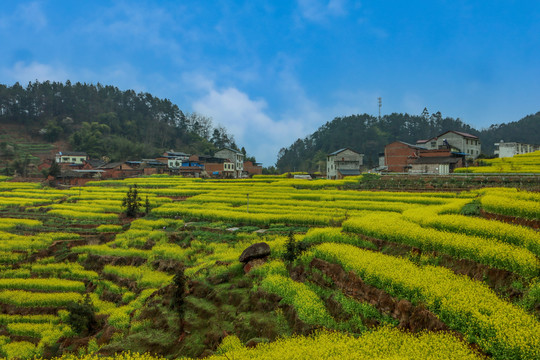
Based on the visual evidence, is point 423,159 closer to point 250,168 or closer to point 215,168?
point 215,168

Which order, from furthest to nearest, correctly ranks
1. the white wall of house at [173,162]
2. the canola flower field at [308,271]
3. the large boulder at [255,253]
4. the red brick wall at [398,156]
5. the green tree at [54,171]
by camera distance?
the white wall of house at [173,162], the red brick wall at [398,156], the green tree at [54,171], the large boulder at [255,253], the canola flower field at [308,271]

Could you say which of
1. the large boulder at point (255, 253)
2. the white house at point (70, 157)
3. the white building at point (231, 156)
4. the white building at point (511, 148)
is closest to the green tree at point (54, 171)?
the white house at point (70, 157)

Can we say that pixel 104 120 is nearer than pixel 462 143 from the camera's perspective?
No

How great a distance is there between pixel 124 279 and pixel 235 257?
716 centimetres

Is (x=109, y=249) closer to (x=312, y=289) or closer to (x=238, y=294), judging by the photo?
(x=238, y=294)

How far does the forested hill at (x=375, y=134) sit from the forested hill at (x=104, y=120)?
85.8 feet

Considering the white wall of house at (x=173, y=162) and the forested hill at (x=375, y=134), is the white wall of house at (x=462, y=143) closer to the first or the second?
the forested hill at (x=375, y=134)

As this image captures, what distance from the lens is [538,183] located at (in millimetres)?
23750

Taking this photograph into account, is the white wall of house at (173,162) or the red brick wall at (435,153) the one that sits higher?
the white wall of house at (173,162)

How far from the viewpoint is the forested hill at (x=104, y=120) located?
74.4m

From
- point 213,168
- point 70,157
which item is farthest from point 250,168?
point 70,157

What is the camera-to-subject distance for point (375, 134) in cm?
9100

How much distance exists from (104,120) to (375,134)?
82.5 m

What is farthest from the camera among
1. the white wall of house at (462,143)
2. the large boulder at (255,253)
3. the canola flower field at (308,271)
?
the white wall of house at (462,143)
